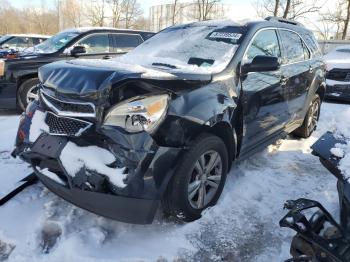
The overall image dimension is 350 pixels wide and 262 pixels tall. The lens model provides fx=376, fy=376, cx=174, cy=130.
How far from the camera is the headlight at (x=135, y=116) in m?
2.61

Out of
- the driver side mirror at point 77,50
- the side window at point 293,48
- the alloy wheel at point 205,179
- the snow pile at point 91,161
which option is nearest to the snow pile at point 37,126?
the snow pile at point 91,161

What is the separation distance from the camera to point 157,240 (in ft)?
9.79

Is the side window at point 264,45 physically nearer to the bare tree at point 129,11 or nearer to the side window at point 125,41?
the side window at point 125,41

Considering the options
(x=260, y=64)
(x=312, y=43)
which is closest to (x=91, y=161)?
(x=260, y=64)

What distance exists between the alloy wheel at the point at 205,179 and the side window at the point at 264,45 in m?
1.11

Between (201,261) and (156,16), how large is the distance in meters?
47.8

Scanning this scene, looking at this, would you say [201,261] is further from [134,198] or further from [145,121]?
[145,121]

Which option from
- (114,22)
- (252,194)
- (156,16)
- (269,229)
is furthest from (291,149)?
(156,16)

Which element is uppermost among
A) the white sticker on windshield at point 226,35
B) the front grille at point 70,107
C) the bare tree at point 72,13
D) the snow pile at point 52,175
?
the white sticker on windshield at point 226,35

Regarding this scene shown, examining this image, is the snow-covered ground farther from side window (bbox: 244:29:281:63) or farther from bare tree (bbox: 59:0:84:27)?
bare tree (bbox: 59:0:84:27)

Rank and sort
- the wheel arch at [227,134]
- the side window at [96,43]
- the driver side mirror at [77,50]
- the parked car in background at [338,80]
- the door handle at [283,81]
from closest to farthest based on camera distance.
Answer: the wheel arch at [227,134] < the door handle at [283,81] < the driver side mirror at [77,50] < the side window at [96,43] < the parked car in background at [338,80]

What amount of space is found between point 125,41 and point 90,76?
6.03 meters

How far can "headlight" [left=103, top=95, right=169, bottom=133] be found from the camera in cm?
261

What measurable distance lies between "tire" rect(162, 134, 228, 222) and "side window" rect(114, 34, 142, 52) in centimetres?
564
